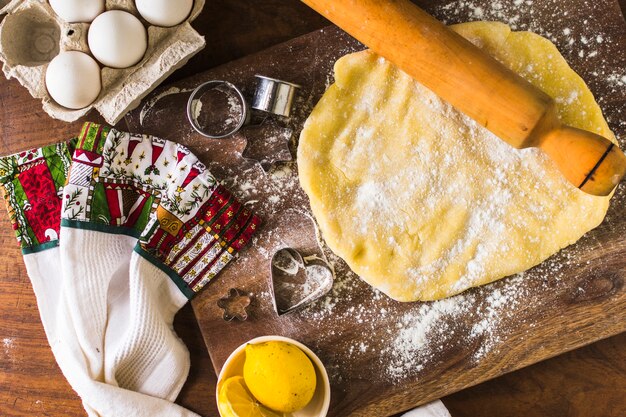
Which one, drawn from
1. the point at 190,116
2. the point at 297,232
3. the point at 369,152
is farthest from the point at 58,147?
the point at 369,152

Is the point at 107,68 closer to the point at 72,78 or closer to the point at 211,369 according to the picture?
the point at 72,78

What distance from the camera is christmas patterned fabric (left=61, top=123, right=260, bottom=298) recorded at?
53.6 inches

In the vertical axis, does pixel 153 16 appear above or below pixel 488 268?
above

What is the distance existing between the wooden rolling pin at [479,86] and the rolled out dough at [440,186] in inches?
4.9

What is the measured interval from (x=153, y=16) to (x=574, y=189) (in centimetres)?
94

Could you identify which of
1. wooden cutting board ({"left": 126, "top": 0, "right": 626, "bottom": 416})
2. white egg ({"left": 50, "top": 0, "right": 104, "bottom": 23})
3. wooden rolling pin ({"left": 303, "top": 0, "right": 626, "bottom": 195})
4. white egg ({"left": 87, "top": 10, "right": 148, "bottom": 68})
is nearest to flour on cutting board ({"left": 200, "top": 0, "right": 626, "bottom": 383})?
wooden cutting board ({"left": 126, "top": 0, "right": 626, "bottom": 416})

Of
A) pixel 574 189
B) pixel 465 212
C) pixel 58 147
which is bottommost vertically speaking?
pixel 58 147

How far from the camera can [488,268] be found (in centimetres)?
130

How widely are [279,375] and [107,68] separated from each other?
714 mm

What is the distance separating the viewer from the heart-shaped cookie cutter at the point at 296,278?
4.50 ft

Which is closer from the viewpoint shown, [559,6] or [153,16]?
[153,16]

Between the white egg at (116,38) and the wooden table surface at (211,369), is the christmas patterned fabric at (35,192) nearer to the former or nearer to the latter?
the wooden table surface at (211,369)

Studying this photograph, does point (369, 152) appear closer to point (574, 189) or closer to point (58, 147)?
point (574, 189)

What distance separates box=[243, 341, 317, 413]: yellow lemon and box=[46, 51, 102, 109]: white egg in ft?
2.01
